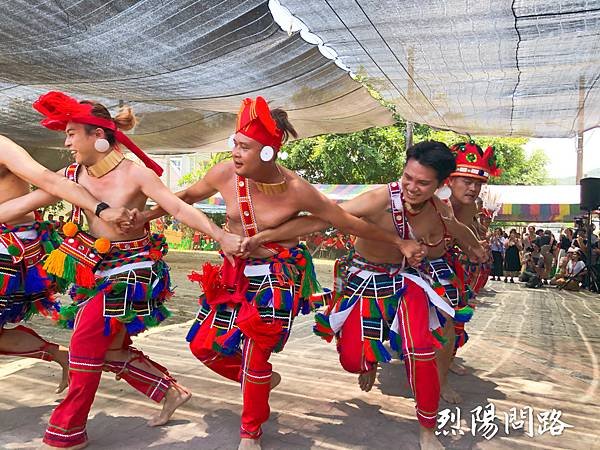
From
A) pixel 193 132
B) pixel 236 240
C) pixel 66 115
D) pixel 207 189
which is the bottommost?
pixel 236 240

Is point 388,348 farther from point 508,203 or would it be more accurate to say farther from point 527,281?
point 508,203

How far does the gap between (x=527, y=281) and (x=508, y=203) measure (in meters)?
5.42

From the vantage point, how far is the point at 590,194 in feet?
41.9

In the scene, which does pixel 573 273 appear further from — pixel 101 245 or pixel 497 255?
pixel 101 245

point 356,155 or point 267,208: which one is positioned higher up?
point 356,155

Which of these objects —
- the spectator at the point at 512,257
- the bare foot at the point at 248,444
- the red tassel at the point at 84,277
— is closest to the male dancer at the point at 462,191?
the bare foot at the point at 248,444

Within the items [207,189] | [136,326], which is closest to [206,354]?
[136,326]

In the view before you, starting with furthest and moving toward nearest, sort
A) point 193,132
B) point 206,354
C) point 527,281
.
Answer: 1. point 527,281
2. point 193,132
3. point 206,354

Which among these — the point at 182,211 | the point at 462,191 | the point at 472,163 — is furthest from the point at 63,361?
the point at 472,163

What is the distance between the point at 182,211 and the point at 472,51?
12.8ft

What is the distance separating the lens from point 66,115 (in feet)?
9.29

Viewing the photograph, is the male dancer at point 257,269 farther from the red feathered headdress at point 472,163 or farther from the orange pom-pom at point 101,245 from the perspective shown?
the red feathered headdress at point 472,163

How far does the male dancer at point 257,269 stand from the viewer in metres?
2.74

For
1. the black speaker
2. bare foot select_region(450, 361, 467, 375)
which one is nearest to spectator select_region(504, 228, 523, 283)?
the black speaker
